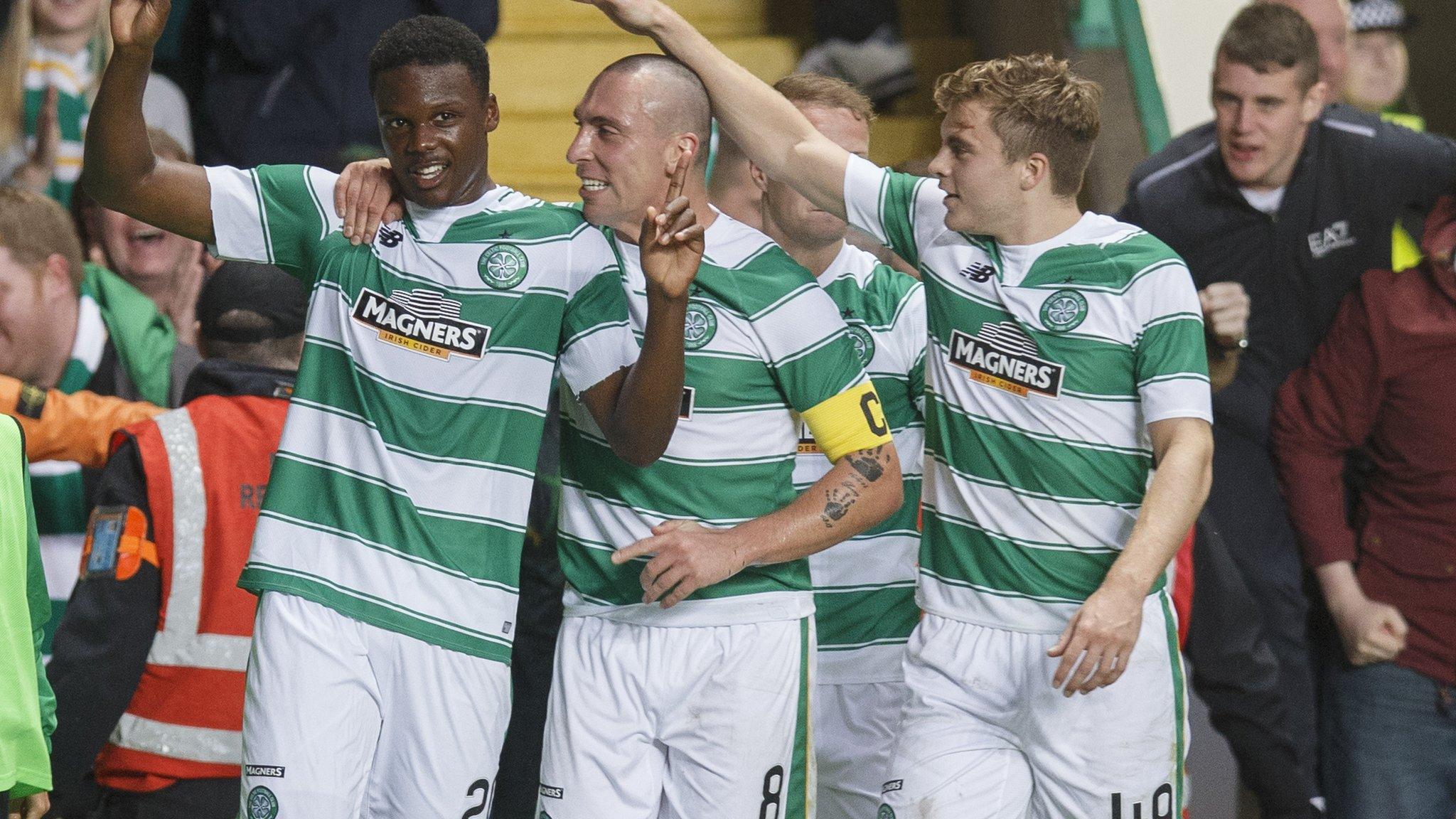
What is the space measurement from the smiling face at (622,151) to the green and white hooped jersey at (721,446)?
4.2 inches

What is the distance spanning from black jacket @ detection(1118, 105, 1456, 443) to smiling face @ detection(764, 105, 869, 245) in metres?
1.54

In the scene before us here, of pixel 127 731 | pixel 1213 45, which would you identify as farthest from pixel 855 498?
pixel 1213 45

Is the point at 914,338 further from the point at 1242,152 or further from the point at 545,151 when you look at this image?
the point at 545,151

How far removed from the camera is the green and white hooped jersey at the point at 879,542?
502cm

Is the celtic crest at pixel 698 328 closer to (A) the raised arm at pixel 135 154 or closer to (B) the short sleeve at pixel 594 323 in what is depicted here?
(B) the short sleeve at pixel 594 323

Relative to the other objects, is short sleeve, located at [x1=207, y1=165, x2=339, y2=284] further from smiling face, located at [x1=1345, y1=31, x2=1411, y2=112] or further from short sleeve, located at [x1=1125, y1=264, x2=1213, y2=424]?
smiling face, located at [x1=1345, y1=31, x2=1411, y2=112]

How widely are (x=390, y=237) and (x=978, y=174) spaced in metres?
1.44

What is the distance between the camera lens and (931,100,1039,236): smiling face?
14.2 ft

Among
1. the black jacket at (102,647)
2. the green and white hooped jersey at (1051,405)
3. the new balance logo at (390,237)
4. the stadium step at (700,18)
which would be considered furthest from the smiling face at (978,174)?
the stadium step at (700,18)

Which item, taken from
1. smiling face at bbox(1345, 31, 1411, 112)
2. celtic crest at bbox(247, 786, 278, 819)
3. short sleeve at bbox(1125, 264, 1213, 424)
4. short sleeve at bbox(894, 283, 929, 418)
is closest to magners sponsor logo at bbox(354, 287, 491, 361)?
celtic crest at bbox(247, 786, 278, 819)

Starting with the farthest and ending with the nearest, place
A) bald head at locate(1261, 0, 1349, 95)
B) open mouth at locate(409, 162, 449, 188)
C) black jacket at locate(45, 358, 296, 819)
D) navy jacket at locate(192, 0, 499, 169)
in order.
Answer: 1. navy jacket at locate(192, 0, 499, 169)
2. bald head at locate(1261, 0, 1349, 95)
3. black jacket at locate(45, 358, 296, 819)
4. open mouth at locate(409, 162, 449, 188)

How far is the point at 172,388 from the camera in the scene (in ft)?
20.6

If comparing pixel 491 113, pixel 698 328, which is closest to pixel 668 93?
pixel 491 113

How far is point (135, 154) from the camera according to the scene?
155 inches
